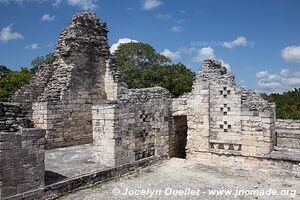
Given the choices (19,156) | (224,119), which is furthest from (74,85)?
(19,156)

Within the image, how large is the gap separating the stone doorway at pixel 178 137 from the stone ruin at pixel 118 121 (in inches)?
1.5

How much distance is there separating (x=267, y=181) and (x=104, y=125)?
478 centimetres

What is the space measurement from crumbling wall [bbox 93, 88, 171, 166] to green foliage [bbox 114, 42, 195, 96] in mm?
16739

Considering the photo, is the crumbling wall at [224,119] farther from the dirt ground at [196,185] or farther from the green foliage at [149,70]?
the green foliage at [149,70]

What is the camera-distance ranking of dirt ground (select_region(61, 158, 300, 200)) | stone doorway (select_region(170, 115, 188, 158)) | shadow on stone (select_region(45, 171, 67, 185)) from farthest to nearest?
stone doorway (select_region(170, 115, 188, 158))
dirt ground (select_region(61, 158, 300, 200))
shadow on stone (select_region(45, 171, 67, 185))

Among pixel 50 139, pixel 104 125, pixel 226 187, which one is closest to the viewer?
pixel 226 187

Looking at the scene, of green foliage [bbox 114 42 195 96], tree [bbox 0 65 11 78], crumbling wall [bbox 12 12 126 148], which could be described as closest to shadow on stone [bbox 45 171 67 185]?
crumbling wall [bbox 12 12 126 148]

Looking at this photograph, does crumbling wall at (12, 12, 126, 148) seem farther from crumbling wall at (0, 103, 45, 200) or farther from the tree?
the tree

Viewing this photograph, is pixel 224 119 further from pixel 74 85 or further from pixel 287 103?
pixel 287 103

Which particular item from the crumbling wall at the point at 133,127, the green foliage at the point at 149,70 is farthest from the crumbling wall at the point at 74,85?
the green foliage at the point at 149,70

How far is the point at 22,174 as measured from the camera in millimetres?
6770

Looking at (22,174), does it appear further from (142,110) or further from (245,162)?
(245,162)

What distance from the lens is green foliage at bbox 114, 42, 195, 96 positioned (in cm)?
2930

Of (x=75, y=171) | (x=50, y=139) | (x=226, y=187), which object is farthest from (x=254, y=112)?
(x=50, y=139)
